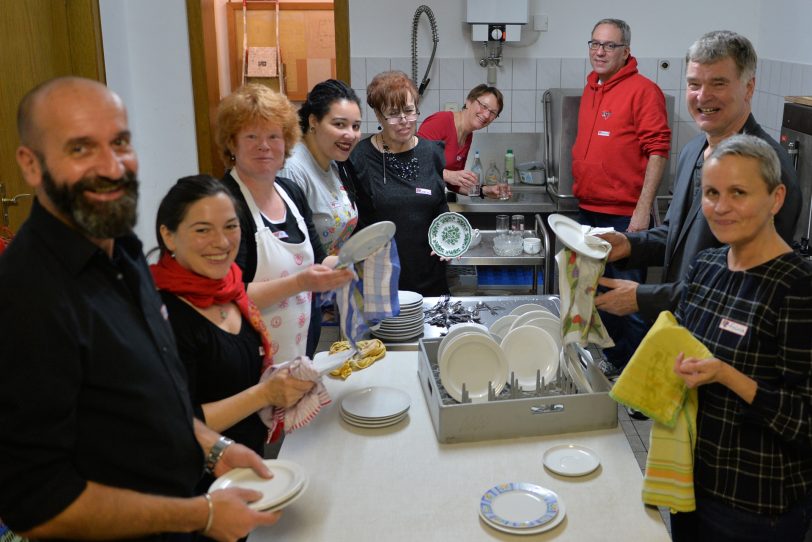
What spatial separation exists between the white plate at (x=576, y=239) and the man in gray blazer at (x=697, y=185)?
0.11m

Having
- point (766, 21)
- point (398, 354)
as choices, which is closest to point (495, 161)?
point (766, 21)

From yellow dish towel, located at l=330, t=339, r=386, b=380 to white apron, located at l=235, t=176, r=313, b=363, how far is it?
0.14m

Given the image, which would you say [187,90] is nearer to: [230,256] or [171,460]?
[230,256]

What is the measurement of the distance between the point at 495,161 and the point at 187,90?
7.41ft

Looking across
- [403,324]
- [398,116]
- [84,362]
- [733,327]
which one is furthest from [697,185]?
[84,362]

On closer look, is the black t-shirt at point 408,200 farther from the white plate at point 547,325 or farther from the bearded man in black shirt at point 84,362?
the bearded man in black shirt at point 84,362

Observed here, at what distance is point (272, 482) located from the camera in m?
1.65

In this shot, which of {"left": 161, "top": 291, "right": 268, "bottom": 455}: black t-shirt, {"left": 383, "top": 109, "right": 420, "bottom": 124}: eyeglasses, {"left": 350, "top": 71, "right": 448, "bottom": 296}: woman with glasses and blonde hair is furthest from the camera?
{"left": 350, "top": 71, "right": 448, "bottom": 296}: woman with glasses and blonde hair

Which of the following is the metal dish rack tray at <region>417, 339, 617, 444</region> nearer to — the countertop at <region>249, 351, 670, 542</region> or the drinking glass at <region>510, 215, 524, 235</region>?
the countertop at <region>249, 351, 670, 542</region>

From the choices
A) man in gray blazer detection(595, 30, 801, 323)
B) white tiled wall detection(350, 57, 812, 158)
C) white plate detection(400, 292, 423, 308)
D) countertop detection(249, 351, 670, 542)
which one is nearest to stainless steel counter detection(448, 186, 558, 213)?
white tiled wall detection(350, 57, 812, 158)

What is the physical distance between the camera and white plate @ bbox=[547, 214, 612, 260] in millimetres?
2117

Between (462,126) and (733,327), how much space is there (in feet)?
10.1

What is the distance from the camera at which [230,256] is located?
1.89m

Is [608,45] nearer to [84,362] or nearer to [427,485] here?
[427,485]
